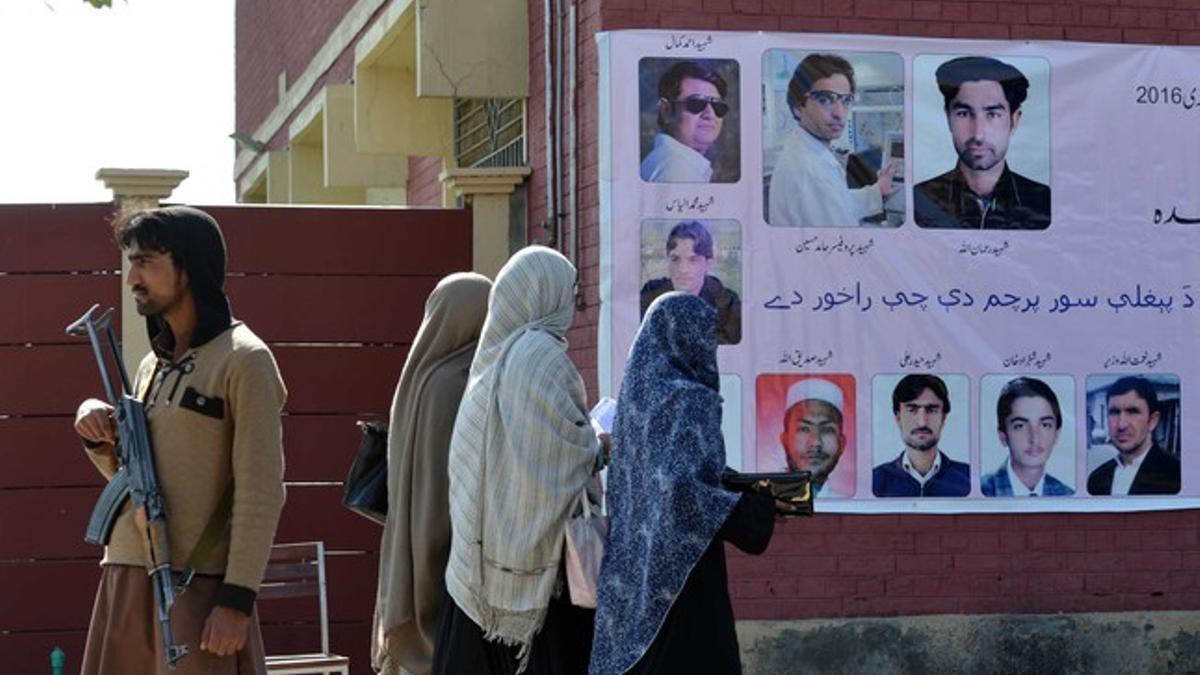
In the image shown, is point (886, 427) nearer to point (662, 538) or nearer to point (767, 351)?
point (767, 351)

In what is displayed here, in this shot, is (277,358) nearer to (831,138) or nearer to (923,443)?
(831,138)

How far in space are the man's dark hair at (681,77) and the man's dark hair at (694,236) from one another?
44cm

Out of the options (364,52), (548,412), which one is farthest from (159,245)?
(364,52)

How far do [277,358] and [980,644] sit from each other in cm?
368

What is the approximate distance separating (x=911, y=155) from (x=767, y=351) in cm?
112

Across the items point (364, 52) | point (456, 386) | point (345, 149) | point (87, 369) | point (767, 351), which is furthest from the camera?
point (345, 149)

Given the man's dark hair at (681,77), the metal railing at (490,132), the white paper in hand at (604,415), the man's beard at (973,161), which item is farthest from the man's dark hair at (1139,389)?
the white paper in hand at (604,415)

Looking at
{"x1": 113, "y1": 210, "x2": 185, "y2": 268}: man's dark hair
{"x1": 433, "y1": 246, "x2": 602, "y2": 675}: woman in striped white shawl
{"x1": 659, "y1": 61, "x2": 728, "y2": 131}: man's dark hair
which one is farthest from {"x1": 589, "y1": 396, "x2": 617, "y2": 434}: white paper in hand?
{"x1": 659, "y1": 61, "x2": 728, "y2": 131}: man's dark hair

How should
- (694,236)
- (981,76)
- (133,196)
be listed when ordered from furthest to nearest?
1. (133,196)
2. (981,76)
3. (694,236)

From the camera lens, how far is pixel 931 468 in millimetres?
10125

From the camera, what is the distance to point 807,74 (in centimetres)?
997

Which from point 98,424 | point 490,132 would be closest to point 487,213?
point 490,132

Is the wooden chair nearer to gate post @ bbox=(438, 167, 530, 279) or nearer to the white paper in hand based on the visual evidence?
gate post @ bbox=(438, 167, 530, 279)

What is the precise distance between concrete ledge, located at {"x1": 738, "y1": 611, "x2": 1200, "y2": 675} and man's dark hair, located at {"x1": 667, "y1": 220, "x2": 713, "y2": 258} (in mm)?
1651
